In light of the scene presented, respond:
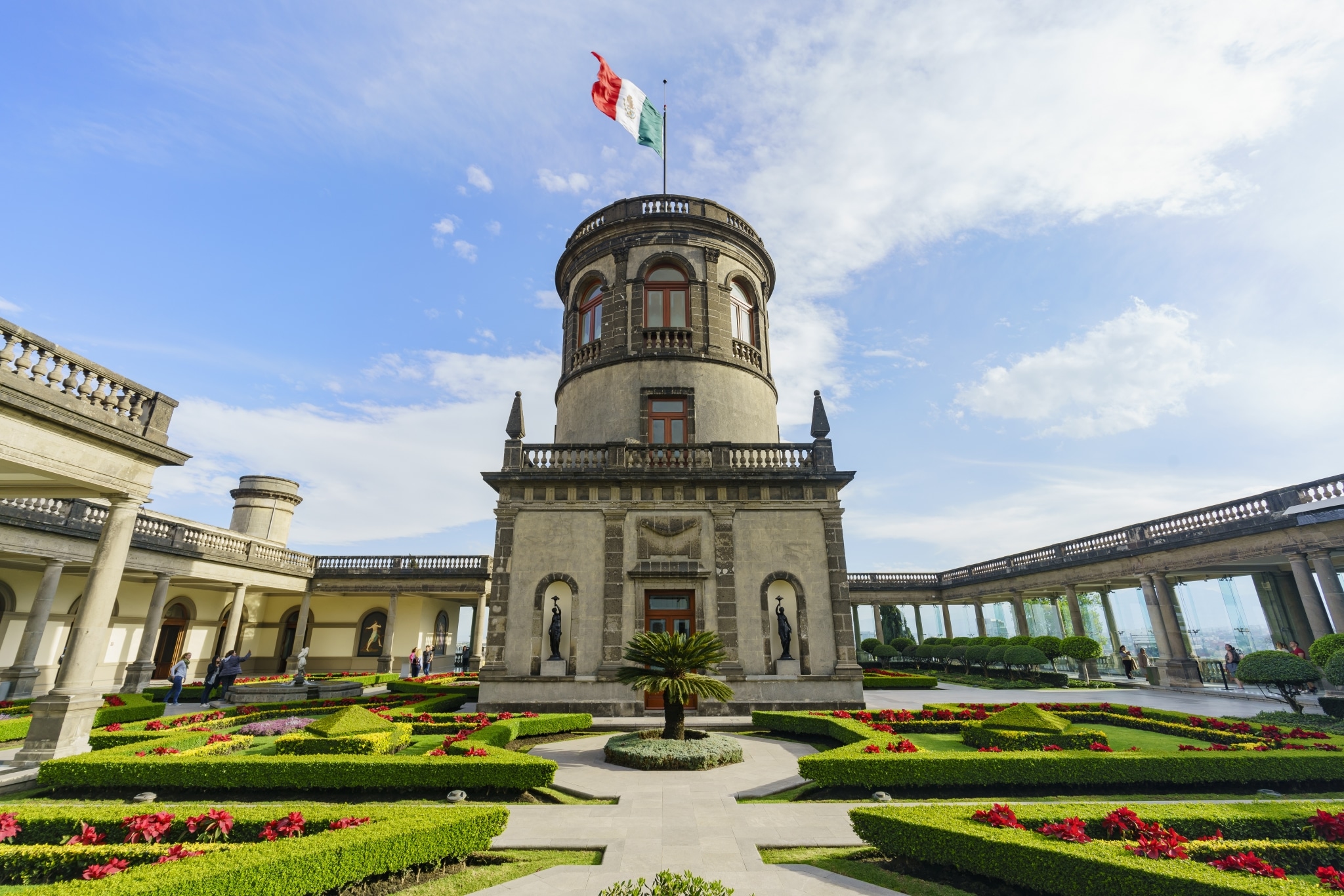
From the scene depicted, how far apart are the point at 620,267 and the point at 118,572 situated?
60.2 ft

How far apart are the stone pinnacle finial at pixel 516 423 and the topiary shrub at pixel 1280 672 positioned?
23.5 metres

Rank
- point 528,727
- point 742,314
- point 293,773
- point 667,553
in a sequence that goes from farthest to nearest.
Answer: point 742,314 → point 667,553 → point 528,727 → point 293,773

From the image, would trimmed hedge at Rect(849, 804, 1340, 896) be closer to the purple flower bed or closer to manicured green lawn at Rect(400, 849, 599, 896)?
manicured green lawn at Rect(400, 849, 599, 896)

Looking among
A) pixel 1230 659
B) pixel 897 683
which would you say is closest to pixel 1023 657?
pixel 897 683

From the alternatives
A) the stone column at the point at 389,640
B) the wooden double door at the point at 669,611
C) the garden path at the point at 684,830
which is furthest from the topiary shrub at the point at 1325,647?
the stone column at the point at 389,640

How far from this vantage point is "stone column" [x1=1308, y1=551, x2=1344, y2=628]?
19.8m

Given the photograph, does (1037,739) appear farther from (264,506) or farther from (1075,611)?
(264,506)

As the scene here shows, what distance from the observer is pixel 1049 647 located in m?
29.1

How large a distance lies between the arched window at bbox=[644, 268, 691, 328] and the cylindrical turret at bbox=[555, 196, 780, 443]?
0.04 m

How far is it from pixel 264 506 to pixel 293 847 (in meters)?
41.2

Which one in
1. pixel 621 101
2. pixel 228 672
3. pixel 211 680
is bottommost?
pixel 211 680

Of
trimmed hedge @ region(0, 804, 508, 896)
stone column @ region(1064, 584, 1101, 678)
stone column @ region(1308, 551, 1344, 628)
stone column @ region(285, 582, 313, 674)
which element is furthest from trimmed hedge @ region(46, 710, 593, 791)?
stone column @ region(1064, 584, 1101, 678)

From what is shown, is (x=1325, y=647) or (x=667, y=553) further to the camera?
(x=667, y=553)

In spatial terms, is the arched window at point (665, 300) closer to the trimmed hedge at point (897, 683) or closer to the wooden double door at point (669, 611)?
the wooden double door at point (669, 611)
